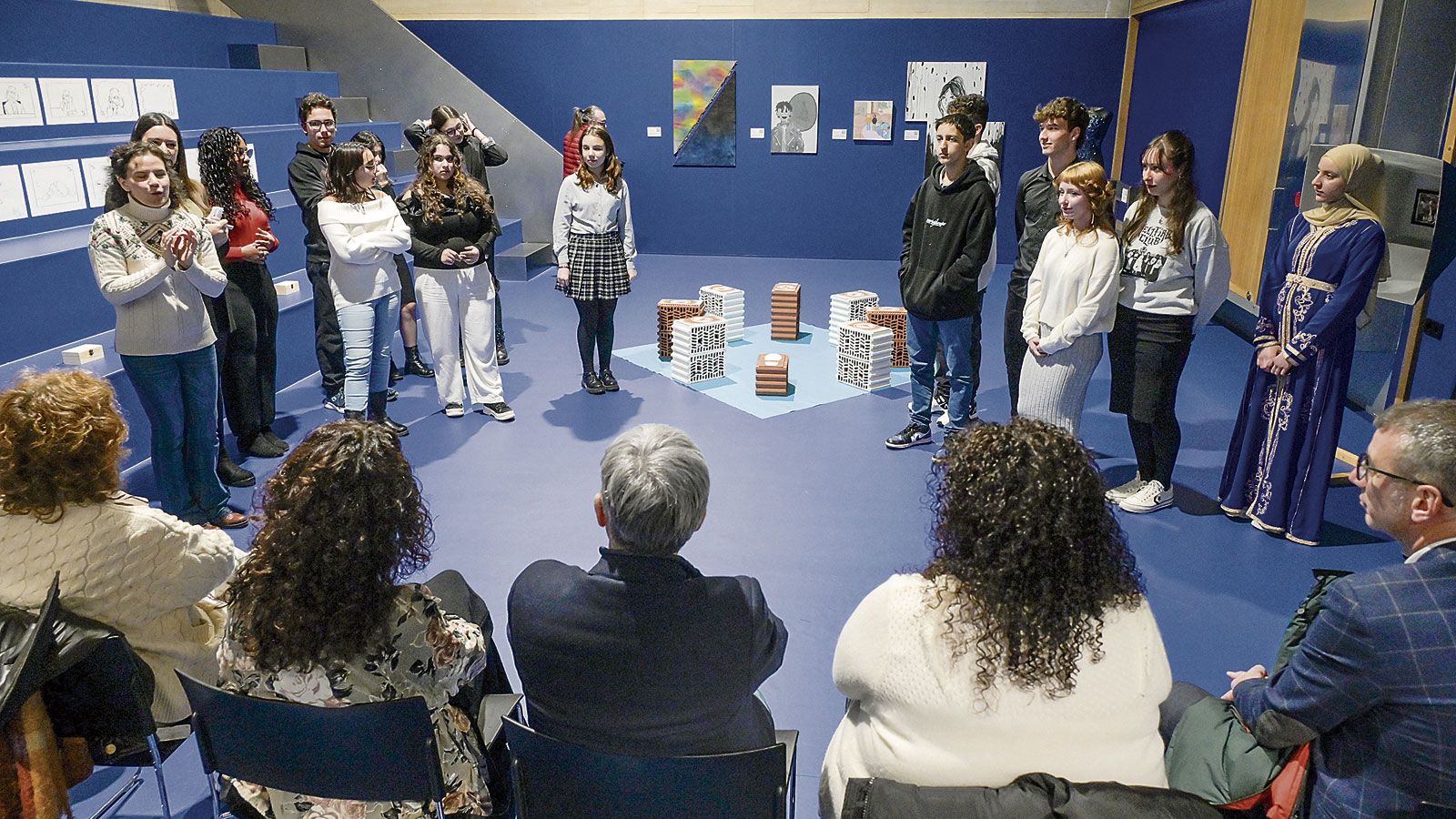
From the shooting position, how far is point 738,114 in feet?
34.7

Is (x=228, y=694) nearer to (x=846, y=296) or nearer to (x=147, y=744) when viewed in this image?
(x=147, y=744)

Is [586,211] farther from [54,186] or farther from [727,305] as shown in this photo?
[54,186]

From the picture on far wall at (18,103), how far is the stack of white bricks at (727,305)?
4015 millimetres

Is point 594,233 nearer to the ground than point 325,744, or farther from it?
farther from it

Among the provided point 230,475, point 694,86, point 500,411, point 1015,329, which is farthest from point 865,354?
point 694,86

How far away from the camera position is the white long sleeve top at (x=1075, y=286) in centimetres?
415

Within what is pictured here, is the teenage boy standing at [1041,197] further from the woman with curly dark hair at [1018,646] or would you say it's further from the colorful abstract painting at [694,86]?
the colorful abstract painting at [694,86]

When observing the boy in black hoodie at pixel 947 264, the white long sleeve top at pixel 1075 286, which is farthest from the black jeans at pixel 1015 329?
the white long sleeve top at pixel 1075 286

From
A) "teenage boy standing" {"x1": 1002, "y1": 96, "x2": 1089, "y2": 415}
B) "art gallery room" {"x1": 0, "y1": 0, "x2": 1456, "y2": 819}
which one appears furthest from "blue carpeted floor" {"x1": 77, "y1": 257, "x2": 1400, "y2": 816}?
"teenage boy standing" {"x1": 1002, "y1": 96, "x2": 1089, "y2": 415}

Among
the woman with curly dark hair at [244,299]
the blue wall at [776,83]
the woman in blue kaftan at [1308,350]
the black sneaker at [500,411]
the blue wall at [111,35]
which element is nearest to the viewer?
the woman in blue kaftan at [1308,350]

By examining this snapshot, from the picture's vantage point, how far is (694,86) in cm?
1055

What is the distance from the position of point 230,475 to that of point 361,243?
1241mm

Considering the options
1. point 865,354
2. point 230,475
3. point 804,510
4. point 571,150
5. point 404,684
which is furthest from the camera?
point 571,150

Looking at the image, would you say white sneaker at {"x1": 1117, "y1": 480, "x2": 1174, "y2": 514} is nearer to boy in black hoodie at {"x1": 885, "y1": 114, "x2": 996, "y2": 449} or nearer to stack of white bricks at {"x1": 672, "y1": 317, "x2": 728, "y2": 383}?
boy in black hoodie at {"x1": 885, "y1": 114, "x2": 996, "y2": 449}
